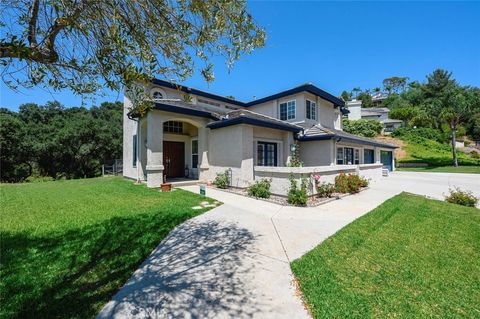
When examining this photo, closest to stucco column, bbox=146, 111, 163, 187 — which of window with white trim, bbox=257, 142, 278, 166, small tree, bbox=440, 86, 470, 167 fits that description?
window with white trim, bbox=257, 142, 278, 166

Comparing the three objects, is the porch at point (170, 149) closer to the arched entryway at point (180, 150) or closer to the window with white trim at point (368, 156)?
the arched entryway at point (180, 150)

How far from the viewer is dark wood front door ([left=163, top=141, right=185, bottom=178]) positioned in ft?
50.0

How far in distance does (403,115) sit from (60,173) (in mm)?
66012

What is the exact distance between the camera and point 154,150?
38.3 feet

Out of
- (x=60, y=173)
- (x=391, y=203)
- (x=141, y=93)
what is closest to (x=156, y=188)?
(x=141, y=93)

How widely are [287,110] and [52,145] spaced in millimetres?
27419

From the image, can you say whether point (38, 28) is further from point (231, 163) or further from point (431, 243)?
point (231, 163)

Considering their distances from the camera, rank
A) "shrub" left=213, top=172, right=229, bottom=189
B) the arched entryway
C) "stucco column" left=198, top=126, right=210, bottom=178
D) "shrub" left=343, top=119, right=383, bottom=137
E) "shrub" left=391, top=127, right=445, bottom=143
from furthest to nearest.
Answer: "shrub" left=391, top=127, right=445, bottom=143 < "shrub" left=343, top=119, right=383, bottom=137 < the arched entryway < "stucco column" left=198, top=126, right=210, bottom=178 < "shrub" left=213, top=172, right=229, bottom=189

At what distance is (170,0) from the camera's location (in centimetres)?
357

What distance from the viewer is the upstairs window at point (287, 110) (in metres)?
16.5

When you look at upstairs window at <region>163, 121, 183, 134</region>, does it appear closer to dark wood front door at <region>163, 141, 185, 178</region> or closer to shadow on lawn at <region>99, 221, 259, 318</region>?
dark wood front door at <region>163, 141, 185, 178</region>

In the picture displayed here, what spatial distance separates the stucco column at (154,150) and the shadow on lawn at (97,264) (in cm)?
600

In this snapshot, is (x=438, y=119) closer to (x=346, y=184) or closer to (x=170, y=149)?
(x=346, y=184)

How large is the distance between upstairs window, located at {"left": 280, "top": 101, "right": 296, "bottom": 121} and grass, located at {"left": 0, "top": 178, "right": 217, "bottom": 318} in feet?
35.7
